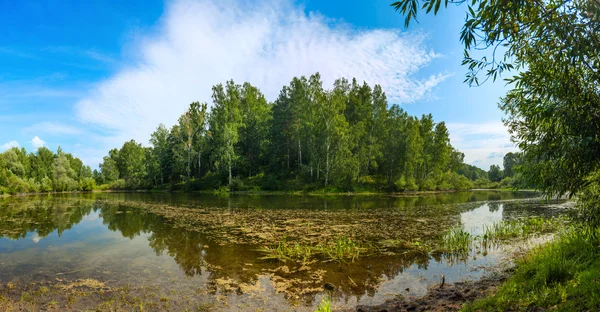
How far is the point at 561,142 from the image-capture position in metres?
5.07

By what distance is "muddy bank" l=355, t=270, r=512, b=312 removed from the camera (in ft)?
21.8

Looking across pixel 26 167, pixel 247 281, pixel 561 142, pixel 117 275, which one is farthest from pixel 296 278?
pixel 26 167

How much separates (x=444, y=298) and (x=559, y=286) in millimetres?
2373

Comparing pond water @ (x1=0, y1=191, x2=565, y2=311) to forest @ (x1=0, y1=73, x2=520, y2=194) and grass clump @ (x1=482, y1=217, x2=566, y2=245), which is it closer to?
grass clump @ (x1=482, y1=217, x2=566, y2=245)

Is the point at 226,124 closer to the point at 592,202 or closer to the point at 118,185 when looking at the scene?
the point at 118,185

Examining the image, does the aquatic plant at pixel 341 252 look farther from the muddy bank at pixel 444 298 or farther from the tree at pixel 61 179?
the tree at pixel 61 179

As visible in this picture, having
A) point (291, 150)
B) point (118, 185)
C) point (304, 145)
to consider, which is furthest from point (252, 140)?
point (118, 185)

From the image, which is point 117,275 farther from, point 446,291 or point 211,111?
point 211,111

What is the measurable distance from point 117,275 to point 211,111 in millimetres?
62674

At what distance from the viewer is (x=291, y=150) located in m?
62.2

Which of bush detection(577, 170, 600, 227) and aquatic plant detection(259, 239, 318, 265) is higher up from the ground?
bush detection(577, 170, 600, 227)

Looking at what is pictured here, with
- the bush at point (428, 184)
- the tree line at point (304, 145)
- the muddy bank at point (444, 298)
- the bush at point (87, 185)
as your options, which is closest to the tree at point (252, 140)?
the tree line at point (304, 145)

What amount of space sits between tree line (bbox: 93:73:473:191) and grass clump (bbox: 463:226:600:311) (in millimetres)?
42372

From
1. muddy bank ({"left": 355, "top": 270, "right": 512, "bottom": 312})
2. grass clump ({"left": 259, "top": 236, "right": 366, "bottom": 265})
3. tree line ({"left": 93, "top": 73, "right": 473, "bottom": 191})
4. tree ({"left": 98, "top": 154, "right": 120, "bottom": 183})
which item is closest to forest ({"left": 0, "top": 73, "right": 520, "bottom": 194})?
tree line ({"left": 93, "top": 73, "right": 473, "bottom": 191})
